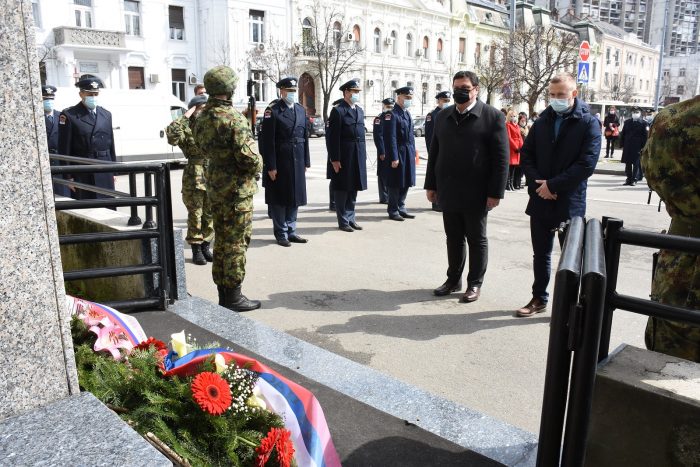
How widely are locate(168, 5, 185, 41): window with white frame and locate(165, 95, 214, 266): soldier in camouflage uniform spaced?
110 ft

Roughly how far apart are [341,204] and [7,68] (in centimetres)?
736

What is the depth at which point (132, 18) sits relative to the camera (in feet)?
118

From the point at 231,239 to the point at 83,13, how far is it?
34002mm

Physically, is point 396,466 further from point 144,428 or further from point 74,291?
point 74,291

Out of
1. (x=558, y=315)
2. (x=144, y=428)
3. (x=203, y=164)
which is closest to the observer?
(x=558, y=315)

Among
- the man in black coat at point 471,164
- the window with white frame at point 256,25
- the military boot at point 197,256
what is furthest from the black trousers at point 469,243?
the window with white frame at point 256,25

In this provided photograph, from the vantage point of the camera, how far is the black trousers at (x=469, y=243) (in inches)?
217

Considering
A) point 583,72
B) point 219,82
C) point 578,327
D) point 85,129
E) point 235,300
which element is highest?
point 583,72

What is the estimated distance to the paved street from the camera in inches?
157

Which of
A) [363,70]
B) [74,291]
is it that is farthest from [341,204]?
[363,70]

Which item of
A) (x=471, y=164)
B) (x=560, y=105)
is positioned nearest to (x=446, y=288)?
(x=471, y=164)

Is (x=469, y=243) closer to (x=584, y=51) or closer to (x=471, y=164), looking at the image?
(x=471, y=164)

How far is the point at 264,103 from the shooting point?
1671 inches

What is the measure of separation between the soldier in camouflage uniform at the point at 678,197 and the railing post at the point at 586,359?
53 centimetres
